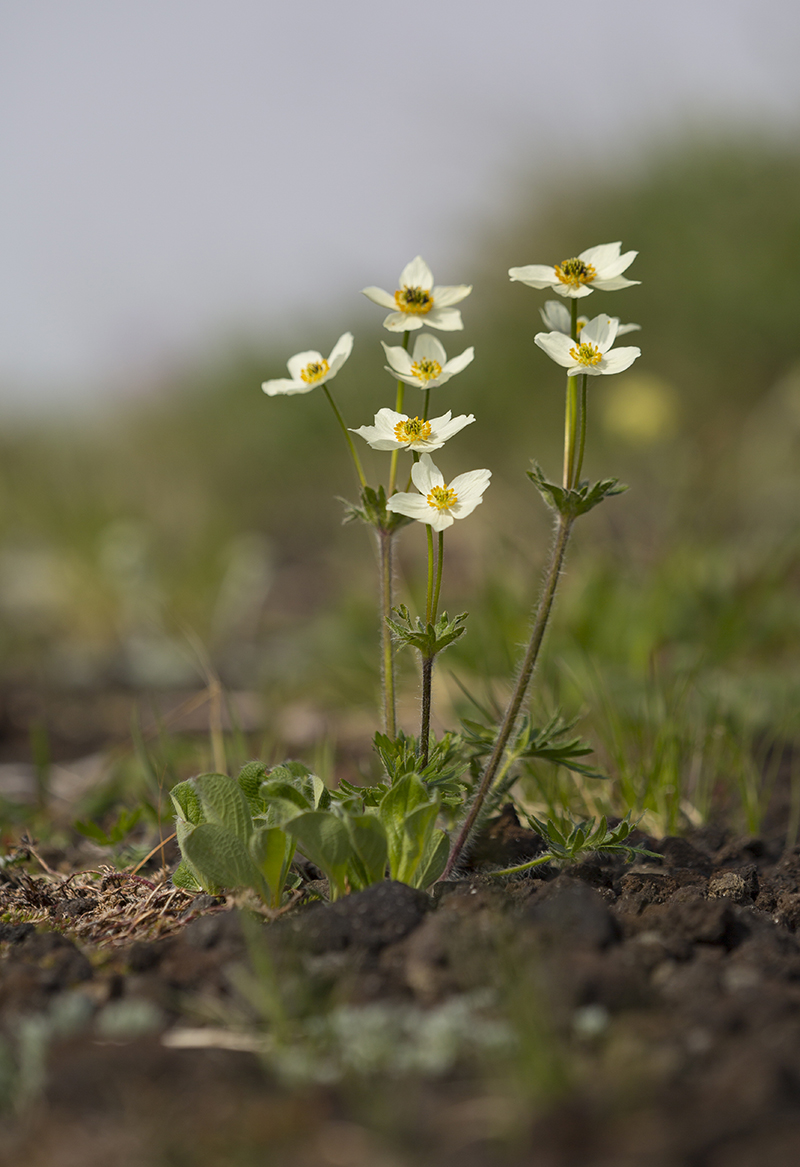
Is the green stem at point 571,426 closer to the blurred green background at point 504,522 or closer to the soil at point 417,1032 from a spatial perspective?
the soil at point 417,1032

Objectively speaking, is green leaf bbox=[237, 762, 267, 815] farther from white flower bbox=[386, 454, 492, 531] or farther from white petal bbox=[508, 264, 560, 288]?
white petal bbox=[508, 264, 560, 288]

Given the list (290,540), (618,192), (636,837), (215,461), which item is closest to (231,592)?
(290,540)

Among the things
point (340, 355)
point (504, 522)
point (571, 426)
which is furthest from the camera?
point (504, 522)

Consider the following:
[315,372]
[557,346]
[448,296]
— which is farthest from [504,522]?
[557,346]

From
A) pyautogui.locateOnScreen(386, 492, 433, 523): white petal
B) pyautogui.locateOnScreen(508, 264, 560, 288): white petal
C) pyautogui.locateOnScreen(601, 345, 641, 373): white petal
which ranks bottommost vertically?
pyautogui.locateOnScreen(386, 492, 433, 523): white petal

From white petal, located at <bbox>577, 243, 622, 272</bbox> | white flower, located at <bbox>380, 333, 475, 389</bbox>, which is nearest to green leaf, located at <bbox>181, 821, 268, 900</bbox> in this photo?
white flower, located at <bbox>380, 333, 475, 389</bbox>

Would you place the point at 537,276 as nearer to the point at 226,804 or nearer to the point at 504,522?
the point at 226,804
